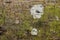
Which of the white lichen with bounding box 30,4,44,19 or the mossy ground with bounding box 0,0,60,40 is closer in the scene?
the mossy ground with bounding box 0,0,60,40

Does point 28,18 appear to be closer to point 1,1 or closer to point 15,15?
point 15,15

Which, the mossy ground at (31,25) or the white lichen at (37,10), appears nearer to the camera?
the mossy ground at (31,25)

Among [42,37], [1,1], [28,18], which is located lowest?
[42,37]

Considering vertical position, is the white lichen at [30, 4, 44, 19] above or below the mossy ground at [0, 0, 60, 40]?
above

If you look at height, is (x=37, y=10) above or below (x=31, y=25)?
above

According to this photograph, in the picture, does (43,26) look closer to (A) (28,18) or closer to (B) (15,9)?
(A) (28,18)

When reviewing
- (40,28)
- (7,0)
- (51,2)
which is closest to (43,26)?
(40,28)

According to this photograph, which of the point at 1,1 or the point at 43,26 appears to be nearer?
the point at 43,26

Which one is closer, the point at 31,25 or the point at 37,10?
the point at 31,25

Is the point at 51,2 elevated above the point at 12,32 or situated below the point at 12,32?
above

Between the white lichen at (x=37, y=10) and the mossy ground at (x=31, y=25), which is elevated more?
the white lichen at (x=37, y=10)

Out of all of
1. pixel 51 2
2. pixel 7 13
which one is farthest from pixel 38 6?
pixel 7 13
